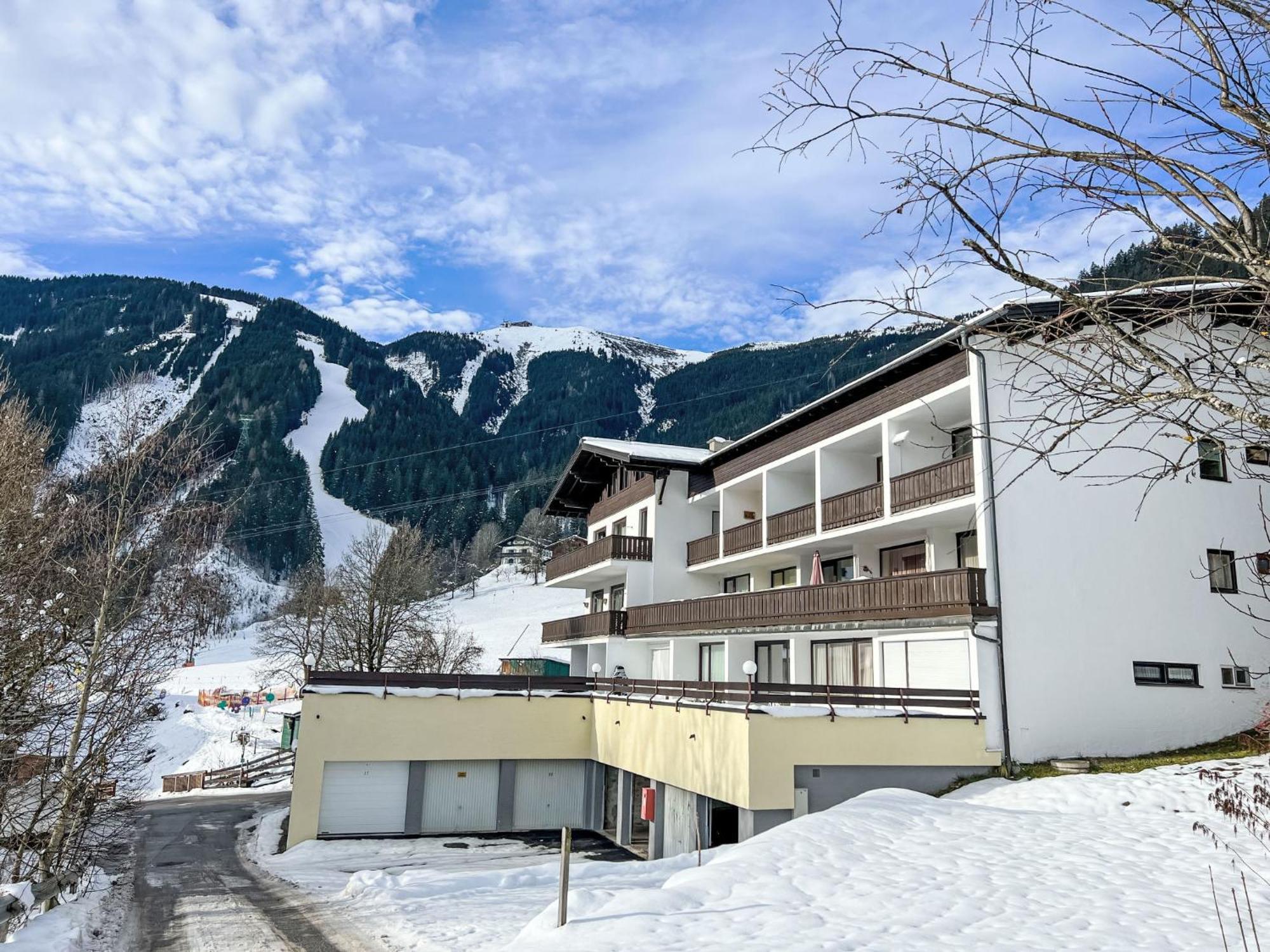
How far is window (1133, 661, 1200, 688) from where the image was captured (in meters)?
17.8

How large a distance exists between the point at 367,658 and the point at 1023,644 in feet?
105

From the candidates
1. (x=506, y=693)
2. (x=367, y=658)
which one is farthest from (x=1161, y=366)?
(x=367, y=658)

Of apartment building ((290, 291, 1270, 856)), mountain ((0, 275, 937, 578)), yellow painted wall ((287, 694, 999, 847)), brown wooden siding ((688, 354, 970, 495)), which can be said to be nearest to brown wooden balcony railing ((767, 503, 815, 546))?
apartment building ((290, 291, 1270, 856))

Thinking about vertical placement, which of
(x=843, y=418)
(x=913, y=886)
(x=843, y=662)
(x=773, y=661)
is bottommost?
(x=913, y=886)

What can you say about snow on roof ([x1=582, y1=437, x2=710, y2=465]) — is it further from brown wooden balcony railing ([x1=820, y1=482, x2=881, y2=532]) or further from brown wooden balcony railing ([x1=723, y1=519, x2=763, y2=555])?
brown wooden balcony railing ([x1=820, y1=482, x2=881, y2=532])

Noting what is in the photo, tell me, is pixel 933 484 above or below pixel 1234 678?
above

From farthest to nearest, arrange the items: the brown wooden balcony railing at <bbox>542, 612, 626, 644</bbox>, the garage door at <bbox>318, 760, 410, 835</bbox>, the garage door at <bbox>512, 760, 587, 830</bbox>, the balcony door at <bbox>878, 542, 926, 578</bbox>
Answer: the brown wooden balcony railing at <bbox>542, 612, 626, 644</bbox> < the garage door at <bbox>512, 760, 587, 830</bbox> < the garage door at <bbox>318, 760, 410, 835</bbox> < the balcony door at <bbox>878, 542, 926, 578</bbox>

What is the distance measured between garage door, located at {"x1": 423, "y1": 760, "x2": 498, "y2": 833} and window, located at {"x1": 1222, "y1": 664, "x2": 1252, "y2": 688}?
1955cm

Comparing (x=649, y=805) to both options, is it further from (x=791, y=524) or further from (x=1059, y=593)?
(x=1059, y=593)

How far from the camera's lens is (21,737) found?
42.0ft

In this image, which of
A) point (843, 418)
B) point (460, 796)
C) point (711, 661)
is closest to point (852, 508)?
point (843, 418)

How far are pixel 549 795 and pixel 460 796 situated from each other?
2.81 m

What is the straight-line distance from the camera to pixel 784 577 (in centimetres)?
2870

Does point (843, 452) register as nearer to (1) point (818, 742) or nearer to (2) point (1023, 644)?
(2) point (1023, 644)
